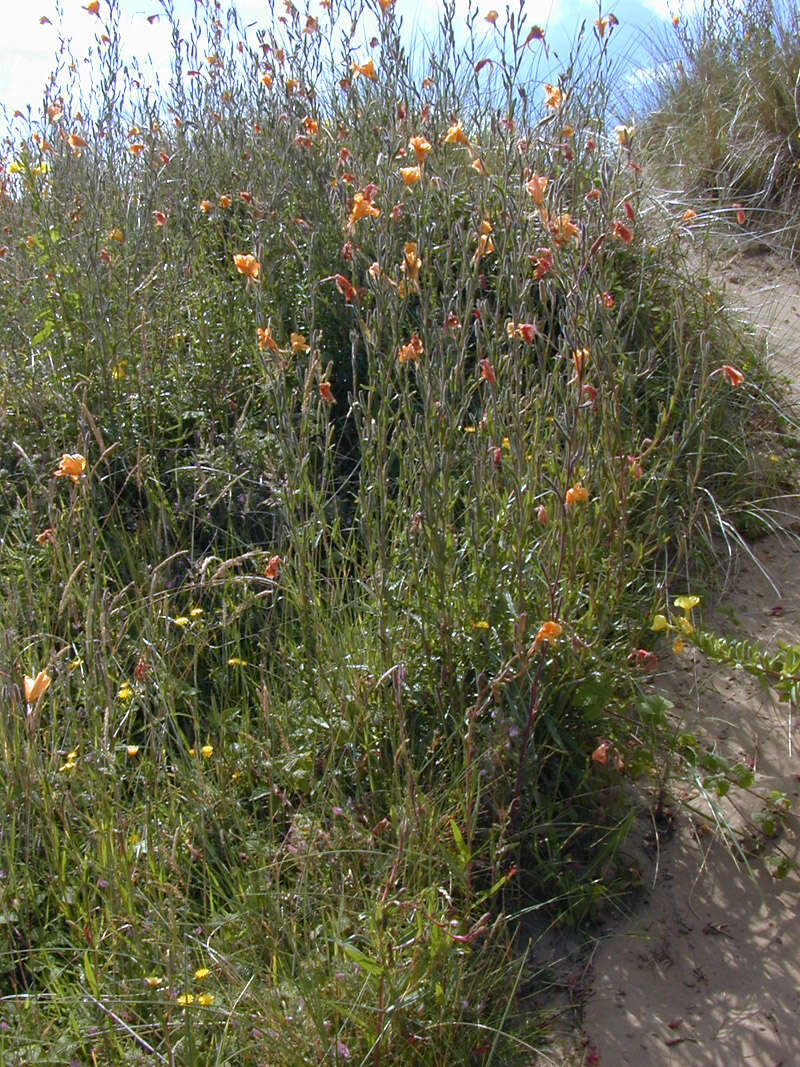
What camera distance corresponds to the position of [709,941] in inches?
78.2

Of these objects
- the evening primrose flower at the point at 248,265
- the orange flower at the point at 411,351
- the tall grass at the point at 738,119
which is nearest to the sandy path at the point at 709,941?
the orange flower at the point at 411,351

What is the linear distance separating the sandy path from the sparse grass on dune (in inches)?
5.0

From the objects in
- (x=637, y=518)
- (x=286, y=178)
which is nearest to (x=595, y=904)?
(x=637, y=518)

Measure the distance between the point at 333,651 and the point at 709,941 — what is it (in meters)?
1.01

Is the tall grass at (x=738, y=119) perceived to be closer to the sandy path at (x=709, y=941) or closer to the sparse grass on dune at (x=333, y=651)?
the sparse grass on dune at (x=333, y=651)

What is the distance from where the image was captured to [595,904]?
203cm

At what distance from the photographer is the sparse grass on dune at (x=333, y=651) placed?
5.65 ft

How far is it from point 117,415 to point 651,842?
217cm

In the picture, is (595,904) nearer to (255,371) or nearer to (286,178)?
(255,371)

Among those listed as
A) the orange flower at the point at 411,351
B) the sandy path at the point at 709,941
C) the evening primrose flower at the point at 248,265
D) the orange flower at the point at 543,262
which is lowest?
the sandy path at the point at 709,941

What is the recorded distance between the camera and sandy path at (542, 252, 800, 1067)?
5.89 feet

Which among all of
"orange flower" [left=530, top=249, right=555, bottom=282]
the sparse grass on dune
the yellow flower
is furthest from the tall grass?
the yellow flower

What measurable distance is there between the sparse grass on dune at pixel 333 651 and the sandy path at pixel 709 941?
13cm

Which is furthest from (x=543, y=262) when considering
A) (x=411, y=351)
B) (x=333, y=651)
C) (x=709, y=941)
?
(x=709, y=941)
